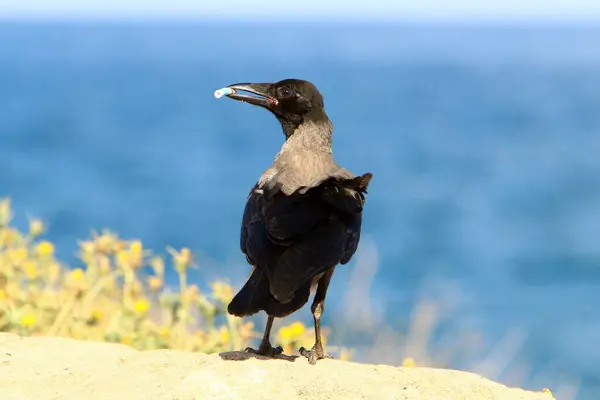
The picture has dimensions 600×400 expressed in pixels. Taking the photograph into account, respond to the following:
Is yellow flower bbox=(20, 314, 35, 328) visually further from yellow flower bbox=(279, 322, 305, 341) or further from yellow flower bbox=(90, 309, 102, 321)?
yellow flower bbox=(279, 322, 305, 341)

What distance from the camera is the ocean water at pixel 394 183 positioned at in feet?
50.7

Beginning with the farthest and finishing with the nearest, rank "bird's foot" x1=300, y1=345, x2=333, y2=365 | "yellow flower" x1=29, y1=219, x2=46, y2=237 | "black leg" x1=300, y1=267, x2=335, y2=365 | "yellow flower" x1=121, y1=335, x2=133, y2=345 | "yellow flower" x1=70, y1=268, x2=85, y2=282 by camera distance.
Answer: "yellow flower" x1=29, y1=219, x2=46, y2=237 → "yellow flower" x1=70, y1=268, x2=85, y2=282 → "yellow flower" x1=121, y1=335, x2=133, y2=345 → "black leg" x1=300, y1=267, x2=335, y2=365 → "bird's foot" x1=300, y1=345, x2=333, y2=365

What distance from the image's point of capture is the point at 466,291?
17.4m

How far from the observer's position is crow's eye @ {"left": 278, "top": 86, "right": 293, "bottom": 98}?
233 inches

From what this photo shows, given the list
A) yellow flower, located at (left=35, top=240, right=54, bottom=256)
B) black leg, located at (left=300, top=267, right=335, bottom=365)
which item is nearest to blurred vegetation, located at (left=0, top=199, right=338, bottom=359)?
yellow flower, located at (left=35, top=240, right=54, bottom=256)

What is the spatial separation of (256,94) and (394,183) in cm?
2284

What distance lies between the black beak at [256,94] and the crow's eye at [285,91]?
0.17 feet

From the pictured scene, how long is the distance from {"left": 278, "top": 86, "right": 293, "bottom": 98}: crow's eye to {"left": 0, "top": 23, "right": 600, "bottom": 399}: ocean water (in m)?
1.48

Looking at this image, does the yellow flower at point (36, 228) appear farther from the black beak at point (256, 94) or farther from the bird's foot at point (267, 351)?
the bird's foot at point (267, 351)

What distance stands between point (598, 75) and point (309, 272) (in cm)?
8510

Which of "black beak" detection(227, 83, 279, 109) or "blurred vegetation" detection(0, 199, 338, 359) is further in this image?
Answer: "blurred vegetation" detection(0, 199, 338, 359)

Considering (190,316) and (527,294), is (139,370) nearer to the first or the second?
(190,316)

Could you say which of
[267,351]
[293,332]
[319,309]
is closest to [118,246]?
[293,332]

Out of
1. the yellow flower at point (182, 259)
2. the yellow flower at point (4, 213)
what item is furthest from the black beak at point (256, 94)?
the yellow flower at point (4, 213)
